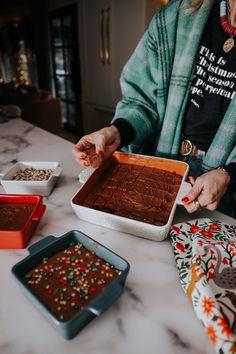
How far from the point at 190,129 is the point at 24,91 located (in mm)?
3416

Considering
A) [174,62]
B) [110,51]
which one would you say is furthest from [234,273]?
[110,51]

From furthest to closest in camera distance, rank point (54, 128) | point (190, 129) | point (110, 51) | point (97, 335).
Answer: point (54, 128)
point (110, 51)
point (190, 129)
point (97, 335)

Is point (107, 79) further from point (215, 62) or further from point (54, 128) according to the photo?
point (215, 62)

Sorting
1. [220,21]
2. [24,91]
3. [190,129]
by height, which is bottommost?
[24,91]

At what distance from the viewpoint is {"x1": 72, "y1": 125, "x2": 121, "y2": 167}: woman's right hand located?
2.92ft

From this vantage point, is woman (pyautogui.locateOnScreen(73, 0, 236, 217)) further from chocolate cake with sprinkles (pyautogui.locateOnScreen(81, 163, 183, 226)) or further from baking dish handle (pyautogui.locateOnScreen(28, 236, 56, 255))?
baking dish handle (pyautogui.locateOnScreen(28, 236, 56, 255))

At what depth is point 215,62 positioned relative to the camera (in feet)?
3.08

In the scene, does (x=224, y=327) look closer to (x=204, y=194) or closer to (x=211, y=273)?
(x=211, y=273)

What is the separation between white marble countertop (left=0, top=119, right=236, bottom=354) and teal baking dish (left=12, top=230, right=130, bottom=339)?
0.03 metres

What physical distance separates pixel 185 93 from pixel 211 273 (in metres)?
0.67

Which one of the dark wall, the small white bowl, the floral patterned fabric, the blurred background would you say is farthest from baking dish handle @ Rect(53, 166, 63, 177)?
the dark wall

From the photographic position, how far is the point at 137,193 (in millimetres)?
826

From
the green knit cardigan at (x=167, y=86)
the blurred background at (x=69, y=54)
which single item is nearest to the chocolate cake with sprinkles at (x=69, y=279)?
the green knit cardigan at (x=167, y=86)

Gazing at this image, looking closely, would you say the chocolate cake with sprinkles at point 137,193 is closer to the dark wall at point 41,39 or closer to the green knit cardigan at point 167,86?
the green knit cardigan at point 167,86
